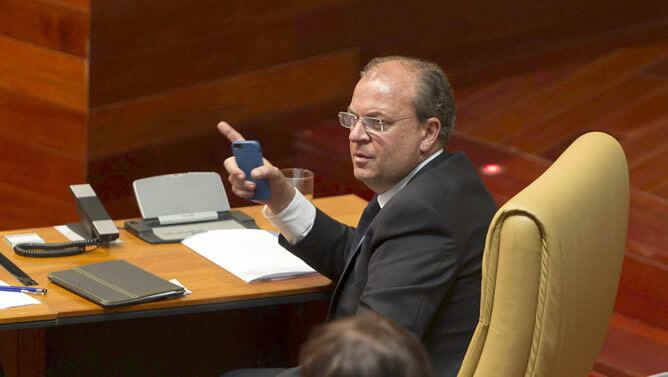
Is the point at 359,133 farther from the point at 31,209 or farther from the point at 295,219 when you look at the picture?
the point at 31,209

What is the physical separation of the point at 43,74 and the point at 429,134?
1.89 metres

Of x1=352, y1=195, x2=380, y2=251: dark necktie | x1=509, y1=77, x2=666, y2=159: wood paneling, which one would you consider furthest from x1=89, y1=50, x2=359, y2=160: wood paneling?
x1=352, y1=195, x2=380, y2=251: dark necktie

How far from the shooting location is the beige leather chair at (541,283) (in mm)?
1969

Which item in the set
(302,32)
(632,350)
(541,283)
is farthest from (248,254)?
(302,32)

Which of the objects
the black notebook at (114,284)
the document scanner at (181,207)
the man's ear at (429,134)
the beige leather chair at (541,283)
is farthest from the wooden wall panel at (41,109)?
the beige leather chair at (541,283)

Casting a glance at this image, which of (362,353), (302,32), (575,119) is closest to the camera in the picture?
(362,353)

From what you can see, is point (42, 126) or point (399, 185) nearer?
point (399, 185)

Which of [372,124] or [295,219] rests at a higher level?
[372,124]

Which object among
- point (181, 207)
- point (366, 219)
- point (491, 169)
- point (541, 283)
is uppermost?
point (541, 283)

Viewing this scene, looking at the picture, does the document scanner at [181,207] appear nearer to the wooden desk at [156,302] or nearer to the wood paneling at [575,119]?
the wooden desk at [156,302]

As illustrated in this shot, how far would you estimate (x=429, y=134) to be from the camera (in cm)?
260

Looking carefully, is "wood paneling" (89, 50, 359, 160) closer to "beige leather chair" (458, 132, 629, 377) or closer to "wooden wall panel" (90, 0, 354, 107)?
"wooden wall panel" (90, 0, 354, 107)

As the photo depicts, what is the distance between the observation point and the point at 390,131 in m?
2.59

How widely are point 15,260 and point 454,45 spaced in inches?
104
